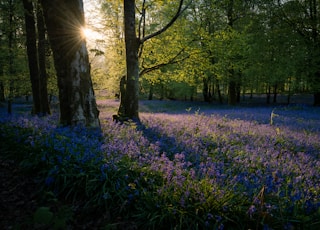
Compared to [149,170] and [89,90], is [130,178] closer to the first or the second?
[149,170]

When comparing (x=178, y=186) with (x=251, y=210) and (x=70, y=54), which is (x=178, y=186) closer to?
(x=251, y=210)

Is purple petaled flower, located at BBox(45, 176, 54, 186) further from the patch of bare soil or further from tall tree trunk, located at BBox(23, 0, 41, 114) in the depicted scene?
tall tree trunk, located at BBox(23, 0, 41, 114)

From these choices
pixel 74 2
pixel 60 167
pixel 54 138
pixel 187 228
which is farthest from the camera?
pixel 74 2

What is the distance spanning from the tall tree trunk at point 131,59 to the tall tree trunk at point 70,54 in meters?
2.52

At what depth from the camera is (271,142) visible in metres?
6.25

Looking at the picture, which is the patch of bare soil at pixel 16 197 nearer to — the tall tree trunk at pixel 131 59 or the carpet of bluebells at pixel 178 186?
the carpet of bluebells at pixel 178 186

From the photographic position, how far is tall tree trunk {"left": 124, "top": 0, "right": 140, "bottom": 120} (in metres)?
8.37

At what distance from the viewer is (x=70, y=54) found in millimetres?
6047

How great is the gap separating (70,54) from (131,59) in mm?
3061

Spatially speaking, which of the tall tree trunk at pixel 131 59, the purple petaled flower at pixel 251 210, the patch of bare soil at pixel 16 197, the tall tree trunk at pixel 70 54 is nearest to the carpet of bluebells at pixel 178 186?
the purple petaled flower at pixel 251 210

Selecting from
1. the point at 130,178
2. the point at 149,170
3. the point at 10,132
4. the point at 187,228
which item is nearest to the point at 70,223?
the point at 130,178

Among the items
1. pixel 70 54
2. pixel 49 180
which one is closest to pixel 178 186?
pixel 49 180

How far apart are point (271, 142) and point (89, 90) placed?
581 cm

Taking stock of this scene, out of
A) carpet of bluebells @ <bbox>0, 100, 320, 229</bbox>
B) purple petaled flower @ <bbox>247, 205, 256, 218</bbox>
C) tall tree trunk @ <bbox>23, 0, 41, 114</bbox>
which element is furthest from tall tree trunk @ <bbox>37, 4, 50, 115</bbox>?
purple petaled flower @ <bbox>247, 205, 256, 218</bbox>
